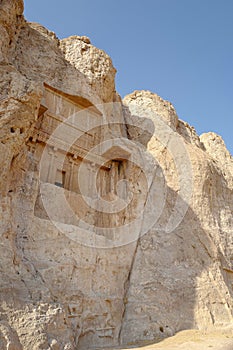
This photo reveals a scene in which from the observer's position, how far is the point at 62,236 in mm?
10336

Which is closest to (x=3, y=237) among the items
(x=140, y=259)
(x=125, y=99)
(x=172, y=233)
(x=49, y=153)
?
(x=49, y=153)

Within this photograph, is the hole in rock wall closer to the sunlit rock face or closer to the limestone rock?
the sunlit rock face

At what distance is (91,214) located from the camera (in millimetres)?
12156

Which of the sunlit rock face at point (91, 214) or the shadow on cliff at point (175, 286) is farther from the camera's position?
the shadow on cliff at point (175, 286)

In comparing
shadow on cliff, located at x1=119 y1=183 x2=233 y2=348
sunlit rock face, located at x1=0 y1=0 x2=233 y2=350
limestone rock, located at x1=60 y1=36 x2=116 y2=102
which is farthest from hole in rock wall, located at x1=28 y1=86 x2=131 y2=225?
shadow on cliff, located at x1=119 y1=183 x2=233 y2=348

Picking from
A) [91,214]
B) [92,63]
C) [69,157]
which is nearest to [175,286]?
[91,214]

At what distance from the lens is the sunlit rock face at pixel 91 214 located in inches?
346

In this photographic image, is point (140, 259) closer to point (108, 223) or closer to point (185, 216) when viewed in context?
point (108, 223)

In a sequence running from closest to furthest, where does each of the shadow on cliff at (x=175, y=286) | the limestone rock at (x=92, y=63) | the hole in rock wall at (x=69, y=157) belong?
the shadow on cliff at (x=175, y=286) < the hole in rock wall at (x=69, y=157) < the limestone rock at (x=92, y=63)

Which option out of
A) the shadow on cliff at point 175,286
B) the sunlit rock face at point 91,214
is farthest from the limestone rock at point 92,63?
the shadow on cliff at point 175,286

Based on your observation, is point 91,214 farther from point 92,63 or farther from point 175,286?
point 92,63

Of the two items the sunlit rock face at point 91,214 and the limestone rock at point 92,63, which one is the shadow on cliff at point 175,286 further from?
the limestone rock at point 92,63

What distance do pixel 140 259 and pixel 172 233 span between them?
1834 millimetres

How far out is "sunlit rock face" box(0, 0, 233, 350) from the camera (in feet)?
28.8
